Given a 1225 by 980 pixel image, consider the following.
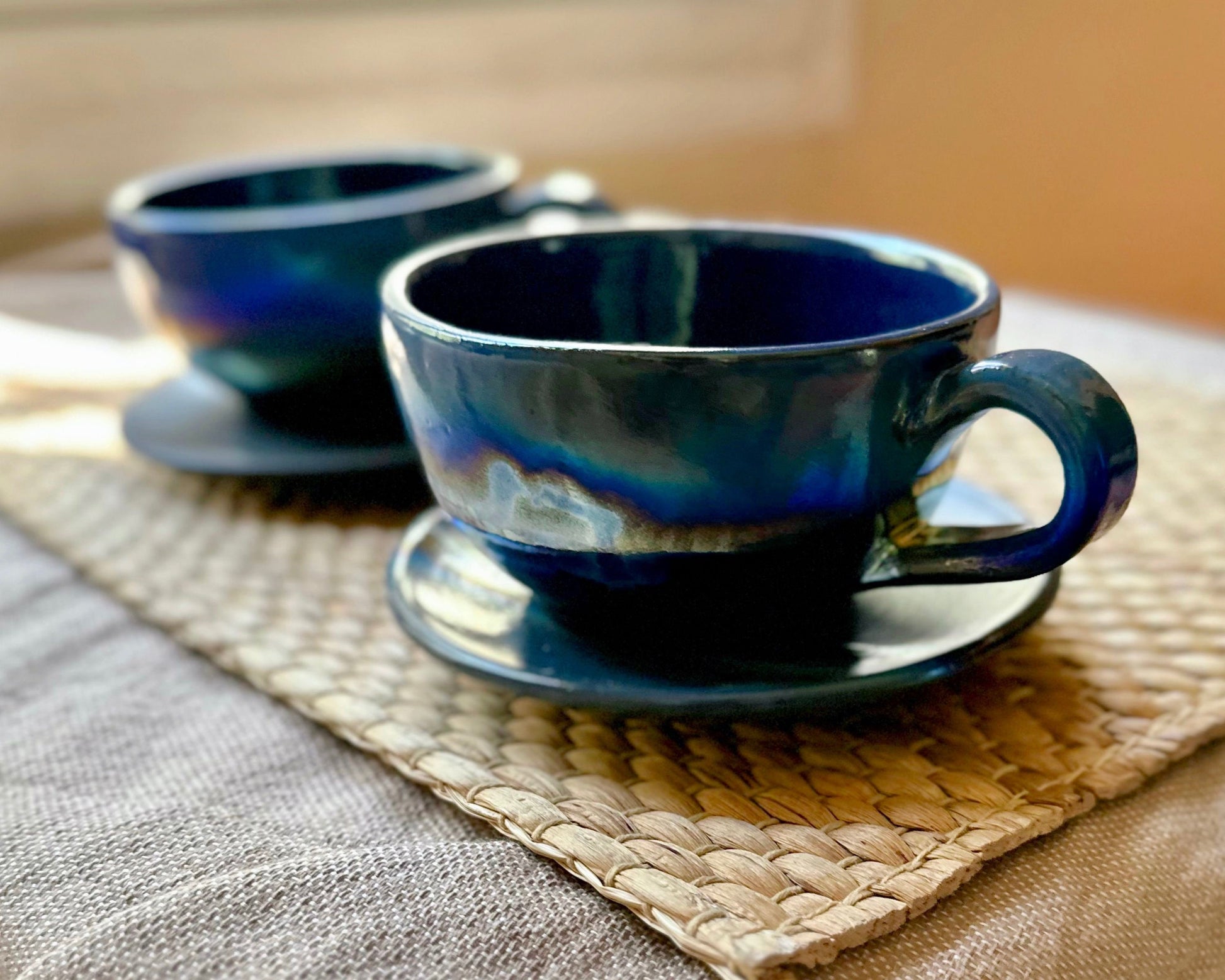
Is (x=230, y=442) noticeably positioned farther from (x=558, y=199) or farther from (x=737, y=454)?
(x=737, y=454)

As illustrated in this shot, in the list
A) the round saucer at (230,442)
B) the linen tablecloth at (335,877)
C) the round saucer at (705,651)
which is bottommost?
the linen tablecloth at (335,877)

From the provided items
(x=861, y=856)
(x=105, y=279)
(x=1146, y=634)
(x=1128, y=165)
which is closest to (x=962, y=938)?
(x=861, y=856)

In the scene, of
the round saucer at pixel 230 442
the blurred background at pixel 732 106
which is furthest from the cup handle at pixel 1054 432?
the blurred background at pixel 732 106

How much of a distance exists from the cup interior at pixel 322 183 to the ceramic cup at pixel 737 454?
272 mm

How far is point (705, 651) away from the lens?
292 millimetres

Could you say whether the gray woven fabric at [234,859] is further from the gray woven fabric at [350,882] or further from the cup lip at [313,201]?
the cup lip at [313,201]

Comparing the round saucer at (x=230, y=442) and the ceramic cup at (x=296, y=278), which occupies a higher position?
the ceramic cup at (x=296, y=278)

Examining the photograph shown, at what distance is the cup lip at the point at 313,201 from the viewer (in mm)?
449

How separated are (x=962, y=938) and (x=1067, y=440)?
0.35ft

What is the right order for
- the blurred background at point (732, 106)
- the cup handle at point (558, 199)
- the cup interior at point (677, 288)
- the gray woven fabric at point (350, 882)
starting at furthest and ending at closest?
the blurred background at point (732, 106) → the cup handle at point (558, 199) → the cup interior at point (677, 288) → the gray woven fabric at point (350, 882)

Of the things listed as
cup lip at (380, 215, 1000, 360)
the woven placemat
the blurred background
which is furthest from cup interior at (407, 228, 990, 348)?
the blurred background

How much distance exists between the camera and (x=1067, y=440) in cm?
26

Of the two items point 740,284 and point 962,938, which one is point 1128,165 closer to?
point 740,284

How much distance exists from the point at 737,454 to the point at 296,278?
24 cm
